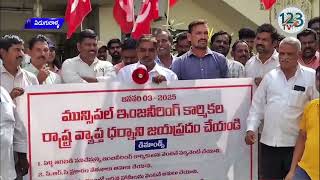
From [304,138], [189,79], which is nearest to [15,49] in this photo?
[189,79]

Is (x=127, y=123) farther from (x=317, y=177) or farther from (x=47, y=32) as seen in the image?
(x=47, y=32)

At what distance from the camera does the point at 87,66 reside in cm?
538

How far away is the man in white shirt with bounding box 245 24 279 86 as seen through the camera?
5152 mm

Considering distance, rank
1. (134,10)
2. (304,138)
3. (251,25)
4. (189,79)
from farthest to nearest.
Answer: (251,25)
(134,10)
(189,79)
(304,138)

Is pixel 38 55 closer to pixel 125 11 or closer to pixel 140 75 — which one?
pixel 140 75

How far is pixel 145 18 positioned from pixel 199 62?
1.36 metres

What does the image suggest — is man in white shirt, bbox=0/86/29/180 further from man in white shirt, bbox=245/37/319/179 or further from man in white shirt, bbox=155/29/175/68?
man in white shirt, bbox=155/29/175/68

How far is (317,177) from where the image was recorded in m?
3.73

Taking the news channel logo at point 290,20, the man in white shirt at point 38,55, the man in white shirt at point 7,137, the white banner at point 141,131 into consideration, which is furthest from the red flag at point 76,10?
the news channel logo at point 290,20

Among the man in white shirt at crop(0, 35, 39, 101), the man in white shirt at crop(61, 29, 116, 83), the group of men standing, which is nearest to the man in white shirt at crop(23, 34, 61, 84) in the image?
the group of men standing

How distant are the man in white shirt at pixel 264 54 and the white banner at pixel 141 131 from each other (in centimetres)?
52

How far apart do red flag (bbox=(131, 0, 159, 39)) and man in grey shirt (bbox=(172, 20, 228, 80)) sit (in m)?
1.02

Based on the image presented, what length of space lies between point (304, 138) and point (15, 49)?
2458 millimetres

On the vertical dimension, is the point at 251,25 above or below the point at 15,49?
above
